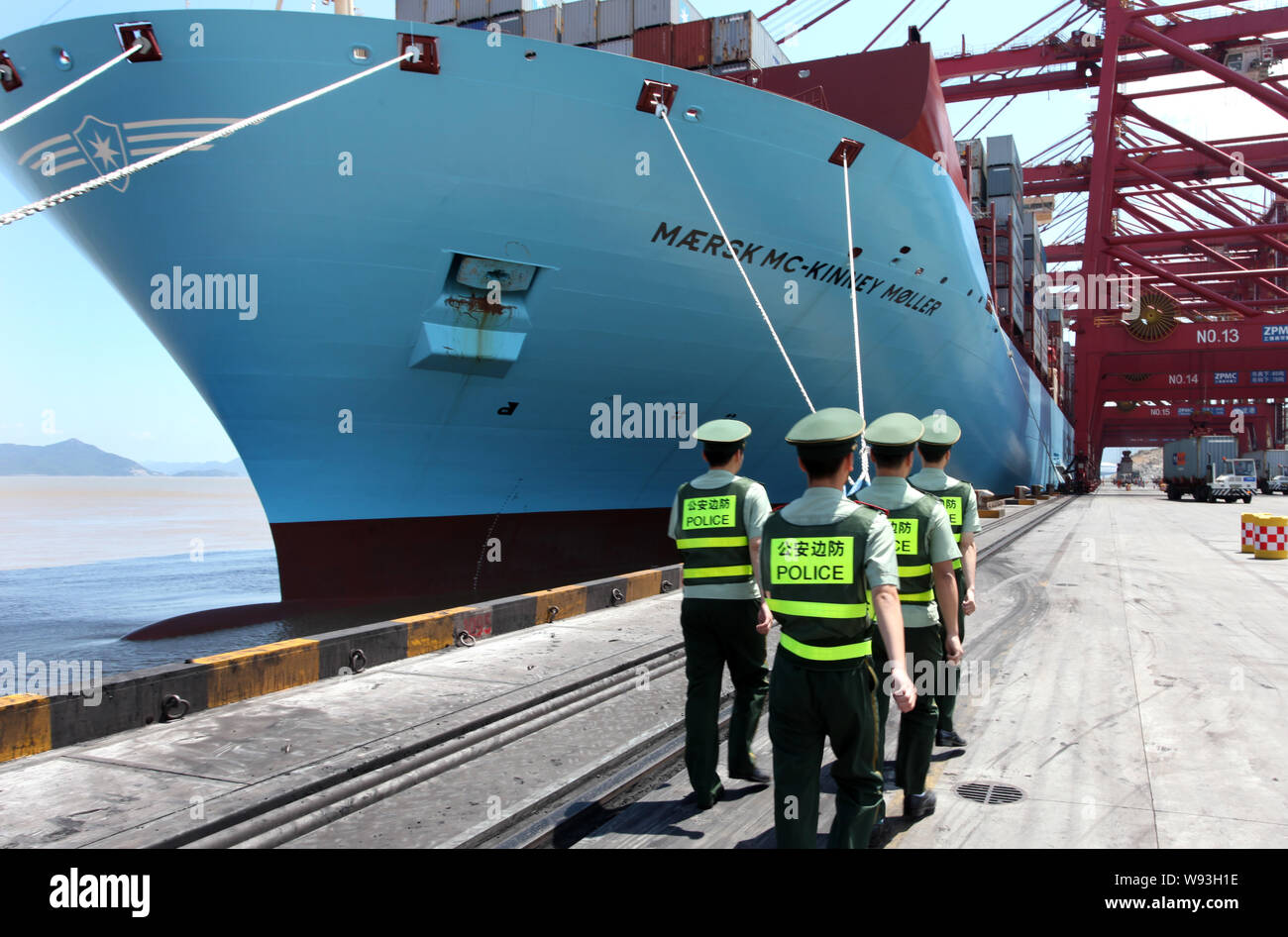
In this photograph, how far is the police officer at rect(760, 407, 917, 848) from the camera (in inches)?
104

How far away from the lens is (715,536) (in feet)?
12.2

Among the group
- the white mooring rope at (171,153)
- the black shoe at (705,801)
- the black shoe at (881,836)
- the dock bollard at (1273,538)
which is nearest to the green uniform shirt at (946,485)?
the black shoe at (881,836)

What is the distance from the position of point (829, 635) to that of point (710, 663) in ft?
3.91

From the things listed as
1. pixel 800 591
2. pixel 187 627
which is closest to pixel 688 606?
pixel 800 591

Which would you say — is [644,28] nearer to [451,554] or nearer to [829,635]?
[451,554]

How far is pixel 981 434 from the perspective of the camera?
24.2m

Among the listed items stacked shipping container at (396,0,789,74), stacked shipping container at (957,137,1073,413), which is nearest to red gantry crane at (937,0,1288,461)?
stacked shipping container at (957,137,1073,413)

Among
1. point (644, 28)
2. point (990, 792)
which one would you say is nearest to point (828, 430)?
point (990, 792)

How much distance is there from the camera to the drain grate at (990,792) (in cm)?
372

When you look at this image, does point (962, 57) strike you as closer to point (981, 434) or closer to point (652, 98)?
point (981, 434)

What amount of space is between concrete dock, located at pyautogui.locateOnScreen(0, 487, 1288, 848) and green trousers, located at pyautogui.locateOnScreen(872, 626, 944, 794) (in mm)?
210

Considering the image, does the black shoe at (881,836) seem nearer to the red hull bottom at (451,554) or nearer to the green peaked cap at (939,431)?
the green peaked cap at (939,431)

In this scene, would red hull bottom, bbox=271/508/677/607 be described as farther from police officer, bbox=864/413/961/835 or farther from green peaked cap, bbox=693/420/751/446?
police officer, bbox=864/413/961/835
